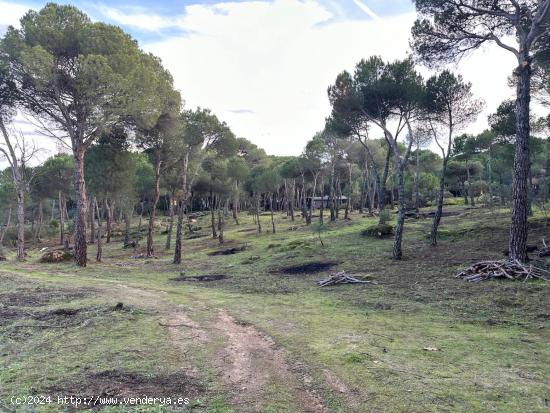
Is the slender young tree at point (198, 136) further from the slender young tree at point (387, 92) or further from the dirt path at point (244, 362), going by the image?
the dirt path at point (244, 362)

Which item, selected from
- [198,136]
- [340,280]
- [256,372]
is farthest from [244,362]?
[198,136]

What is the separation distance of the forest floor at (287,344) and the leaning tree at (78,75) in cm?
988

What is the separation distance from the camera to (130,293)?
13.0m

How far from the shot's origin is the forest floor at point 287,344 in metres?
5.09

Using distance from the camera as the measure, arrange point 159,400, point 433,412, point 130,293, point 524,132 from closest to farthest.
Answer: point 433,412, point 159,400, point 130,293, point 524,132

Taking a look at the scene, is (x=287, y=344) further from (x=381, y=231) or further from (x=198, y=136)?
(x=198, y=136)

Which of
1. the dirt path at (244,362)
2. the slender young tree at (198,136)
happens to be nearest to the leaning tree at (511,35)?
the dirt path at (244,362)

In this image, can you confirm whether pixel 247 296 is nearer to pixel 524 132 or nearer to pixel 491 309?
pixel 491 309

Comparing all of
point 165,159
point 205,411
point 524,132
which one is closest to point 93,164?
point 165,159

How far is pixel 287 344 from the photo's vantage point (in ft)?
24.2

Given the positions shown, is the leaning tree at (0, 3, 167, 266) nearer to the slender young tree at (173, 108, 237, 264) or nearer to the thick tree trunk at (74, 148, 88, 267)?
the thick tree trunk at (74, 148, 88, 267)

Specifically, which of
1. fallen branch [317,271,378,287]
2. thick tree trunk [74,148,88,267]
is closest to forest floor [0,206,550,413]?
fallen branch [317,271,378,287]

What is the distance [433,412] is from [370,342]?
2.90 metres

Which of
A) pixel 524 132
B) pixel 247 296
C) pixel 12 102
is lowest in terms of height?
pixel 247 296
